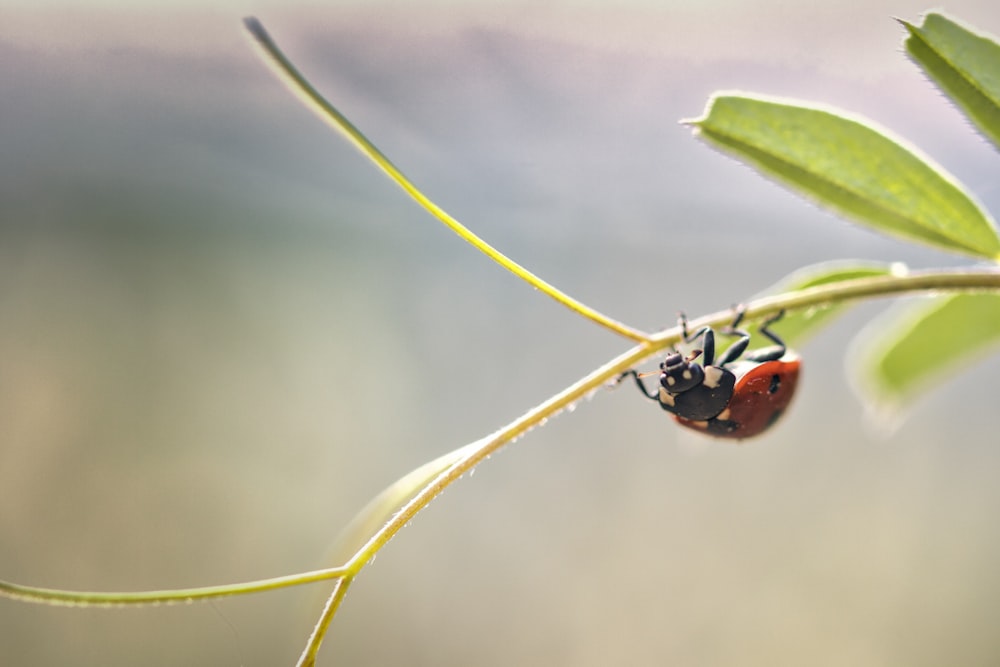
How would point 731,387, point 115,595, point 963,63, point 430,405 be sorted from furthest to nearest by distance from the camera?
point 430,405, point 731,387, point 963,63, point 115,595

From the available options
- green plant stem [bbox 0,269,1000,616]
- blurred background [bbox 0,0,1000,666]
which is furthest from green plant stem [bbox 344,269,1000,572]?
blurred background [bbox 0,0,1000,666]

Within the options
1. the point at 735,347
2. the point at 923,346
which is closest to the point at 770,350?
the point at 735,347

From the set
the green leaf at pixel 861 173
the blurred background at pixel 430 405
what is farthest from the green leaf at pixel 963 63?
the blurred background at pixel 430 405

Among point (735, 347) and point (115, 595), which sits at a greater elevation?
point (735, 347)

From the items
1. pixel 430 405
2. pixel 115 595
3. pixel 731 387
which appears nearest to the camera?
pixel 115 595

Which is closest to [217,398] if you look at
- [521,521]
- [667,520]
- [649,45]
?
[521,521]

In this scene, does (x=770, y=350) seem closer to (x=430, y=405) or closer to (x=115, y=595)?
(x=115, y=595)

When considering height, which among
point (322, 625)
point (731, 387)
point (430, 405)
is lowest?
point (322, 625)
